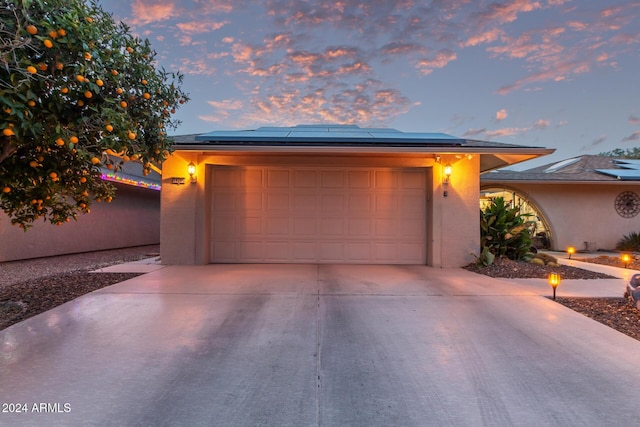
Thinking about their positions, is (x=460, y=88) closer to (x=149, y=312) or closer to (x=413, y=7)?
(x=413, y=7)

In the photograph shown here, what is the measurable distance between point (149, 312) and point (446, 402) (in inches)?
130

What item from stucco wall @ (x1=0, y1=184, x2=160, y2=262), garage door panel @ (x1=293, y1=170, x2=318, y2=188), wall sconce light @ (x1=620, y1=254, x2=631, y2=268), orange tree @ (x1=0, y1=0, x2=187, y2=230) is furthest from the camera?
stucco wall @ (x1=0, y1=184, x2=160, y2=262)

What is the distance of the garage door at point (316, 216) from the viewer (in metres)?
7.49

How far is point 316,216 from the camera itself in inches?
297

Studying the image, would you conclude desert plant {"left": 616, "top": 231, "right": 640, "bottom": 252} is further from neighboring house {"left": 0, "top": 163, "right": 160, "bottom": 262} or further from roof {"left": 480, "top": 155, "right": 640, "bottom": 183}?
neighboring house {"left": 0, "top": 163, "right": 160, "bottom": 262}

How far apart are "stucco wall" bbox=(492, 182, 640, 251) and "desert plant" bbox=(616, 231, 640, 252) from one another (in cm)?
13

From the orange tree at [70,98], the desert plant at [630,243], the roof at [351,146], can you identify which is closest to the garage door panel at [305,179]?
the roof at [351,146]

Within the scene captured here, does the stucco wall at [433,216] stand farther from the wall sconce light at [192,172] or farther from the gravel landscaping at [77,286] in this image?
the gravel landscaping at [77,286]

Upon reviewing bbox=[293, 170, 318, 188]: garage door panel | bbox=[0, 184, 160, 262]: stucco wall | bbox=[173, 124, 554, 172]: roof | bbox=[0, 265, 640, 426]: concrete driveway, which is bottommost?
bbox=[0, 265, 640, 426]: concrete driveway

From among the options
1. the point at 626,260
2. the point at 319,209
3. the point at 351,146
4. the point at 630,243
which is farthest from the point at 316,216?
the point at 630,243

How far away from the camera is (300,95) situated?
35.6 ft

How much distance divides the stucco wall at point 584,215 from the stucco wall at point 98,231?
14670 mm

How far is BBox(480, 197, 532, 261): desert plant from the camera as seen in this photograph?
7246mm

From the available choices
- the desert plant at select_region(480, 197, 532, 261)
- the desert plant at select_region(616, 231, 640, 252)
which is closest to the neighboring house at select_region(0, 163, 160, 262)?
the desert plant at select_region(480, 197, 532, 261)
